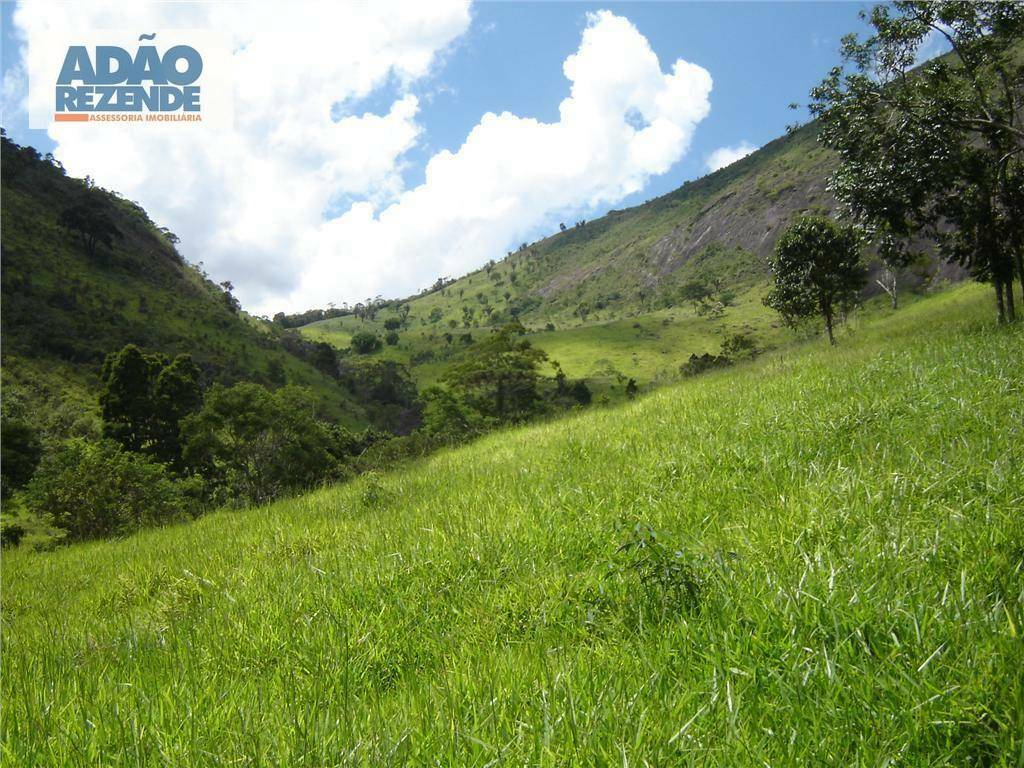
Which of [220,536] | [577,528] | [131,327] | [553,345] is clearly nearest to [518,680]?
[577,528]

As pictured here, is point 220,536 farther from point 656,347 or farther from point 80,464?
point 656,347

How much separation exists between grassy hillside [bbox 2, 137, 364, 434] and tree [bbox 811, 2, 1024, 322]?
72.4 m

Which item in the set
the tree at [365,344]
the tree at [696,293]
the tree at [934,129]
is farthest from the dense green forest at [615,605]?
the tree at [365,344]

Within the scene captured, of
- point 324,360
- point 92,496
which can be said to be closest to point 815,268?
point 92,496

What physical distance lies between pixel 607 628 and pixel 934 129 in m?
18.2

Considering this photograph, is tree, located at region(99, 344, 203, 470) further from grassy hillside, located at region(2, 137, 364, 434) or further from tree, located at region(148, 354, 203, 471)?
grassy hillside, located at region(2, 137, 364, 434)

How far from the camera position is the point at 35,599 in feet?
18.7

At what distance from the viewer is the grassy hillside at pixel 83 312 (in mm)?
66625

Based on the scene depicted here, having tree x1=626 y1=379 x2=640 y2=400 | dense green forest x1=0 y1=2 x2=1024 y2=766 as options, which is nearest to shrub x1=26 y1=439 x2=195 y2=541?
dense green forest x1=0 y1=2 x2=1024 y2=766

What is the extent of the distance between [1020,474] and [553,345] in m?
154

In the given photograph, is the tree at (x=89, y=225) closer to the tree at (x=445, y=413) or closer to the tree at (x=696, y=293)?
the tree at (x=445, y=413)

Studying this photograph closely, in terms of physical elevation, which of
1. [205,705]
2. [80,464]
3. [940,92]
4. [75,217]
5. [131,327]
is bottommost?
[205,705]

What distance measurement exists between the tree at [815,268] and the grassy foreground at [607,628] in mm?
32734

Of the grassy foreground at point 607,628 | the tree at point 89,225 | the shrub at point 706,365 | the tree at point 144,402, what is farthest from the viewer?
the tree at point 89,225
